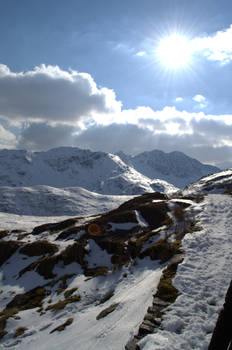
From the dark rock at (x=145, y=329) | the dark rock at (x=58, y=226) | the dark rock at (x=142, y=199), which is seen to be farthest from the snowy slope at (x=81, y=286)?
the dark rock at (x=142, y=199)

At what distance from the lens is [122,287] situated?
1922cm

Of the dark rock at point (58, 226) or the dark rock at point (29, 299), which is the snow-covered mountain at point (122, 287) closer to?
the dark rock at point (29, 299)

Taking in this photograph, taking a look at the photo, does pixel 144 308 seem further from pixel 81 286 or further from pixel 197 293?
pixel 81 286

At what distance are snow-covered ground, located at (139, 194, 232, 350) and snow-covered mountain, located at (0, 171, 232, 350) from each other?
0.04 m

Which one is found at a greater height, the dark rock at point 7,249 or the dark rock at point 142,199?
the dark rock at point 142,199

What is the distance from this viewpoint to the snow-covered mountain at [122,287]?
35.1 feet

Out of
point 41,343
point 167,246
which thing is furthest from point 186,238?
point 41,343

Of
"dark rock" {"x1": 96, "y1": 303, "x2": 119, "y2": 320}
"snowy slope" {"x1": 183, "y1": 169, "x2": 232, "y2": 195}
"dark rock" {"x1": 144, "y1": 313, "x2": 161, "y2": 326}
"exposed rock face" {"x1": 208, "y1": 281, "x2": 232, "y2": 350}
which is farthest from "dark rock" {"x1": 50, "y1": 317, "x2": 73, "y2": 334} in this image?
"snowy slope" {"x1": 183, "y1": 169, "x2": 232, "y2": 195}

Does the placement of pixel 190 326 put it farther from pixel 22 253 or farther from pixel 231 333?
pixel 22 253

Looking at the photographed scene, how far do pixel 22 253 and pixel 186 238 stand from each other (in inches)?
1223

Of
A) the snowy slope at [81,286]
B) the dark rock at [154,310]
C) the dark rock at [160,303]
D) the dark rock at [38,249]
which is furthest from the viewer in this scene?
the dark rock at [38,249]

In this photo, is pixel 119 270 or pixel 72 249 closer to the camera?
pixel 119 270

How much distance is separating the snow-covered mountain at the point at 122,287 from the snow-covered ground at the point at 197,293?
1.6 inches

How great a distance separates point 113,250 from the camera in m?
32.0
